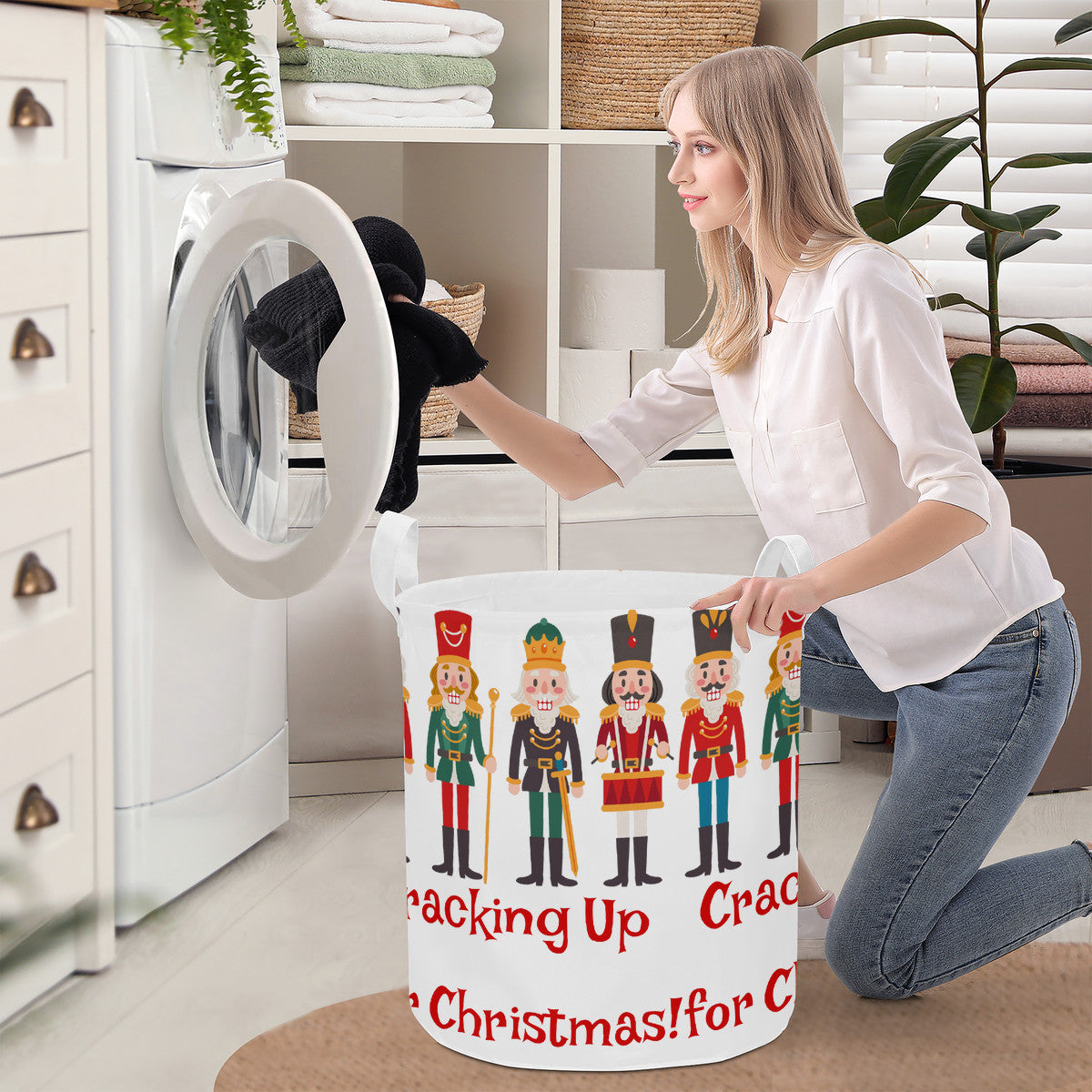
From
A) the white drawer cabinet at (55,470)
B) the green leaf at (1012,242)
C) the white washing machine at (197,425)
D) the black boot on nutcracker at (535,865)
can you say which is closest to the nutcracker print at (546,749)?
the black boot on nutcracker at (535,865)

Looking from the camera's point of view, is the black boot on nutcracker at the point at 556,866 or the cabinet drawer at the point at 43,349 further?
the cabinet drawer at the point at 43,349

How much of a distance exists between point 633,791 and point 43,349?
0.72m

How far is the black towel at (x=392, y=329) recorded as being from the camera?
1.30 m

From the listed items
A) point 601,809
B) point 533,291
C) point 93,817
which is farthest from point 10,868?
point 533,291

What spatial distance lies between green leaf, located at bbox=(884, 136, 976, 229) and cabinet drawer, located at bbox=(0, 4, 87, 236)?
1.06 metres

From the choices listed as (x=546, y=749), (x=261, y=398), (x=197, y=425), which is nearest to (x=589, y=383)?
(x=261, y=398)

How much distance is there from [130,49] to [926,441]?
0.93 meters

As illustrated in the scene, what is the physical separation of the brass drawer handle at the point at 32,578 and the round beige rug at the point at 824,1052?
1.61 feet

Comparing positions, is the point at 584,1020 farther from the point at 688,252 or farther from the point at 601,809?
the point at 688,252

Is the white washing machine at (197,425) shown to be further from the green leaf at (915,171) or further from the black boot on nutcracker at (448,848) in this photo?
the green leaf at (915,171)

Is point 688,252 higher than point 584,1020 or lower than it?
higher

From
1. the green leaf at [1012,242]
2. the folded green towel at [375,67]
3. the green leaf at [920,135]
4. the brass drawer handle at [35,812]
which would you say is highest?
the folded green towel at [375,67]

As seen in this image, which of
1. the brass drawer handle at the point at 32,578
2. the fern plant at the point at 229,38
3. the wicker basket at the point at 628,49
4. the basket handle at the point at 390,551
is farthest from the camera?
the wicker basket at the point at 628,49

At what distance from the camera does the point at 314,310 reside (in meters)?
1.33
